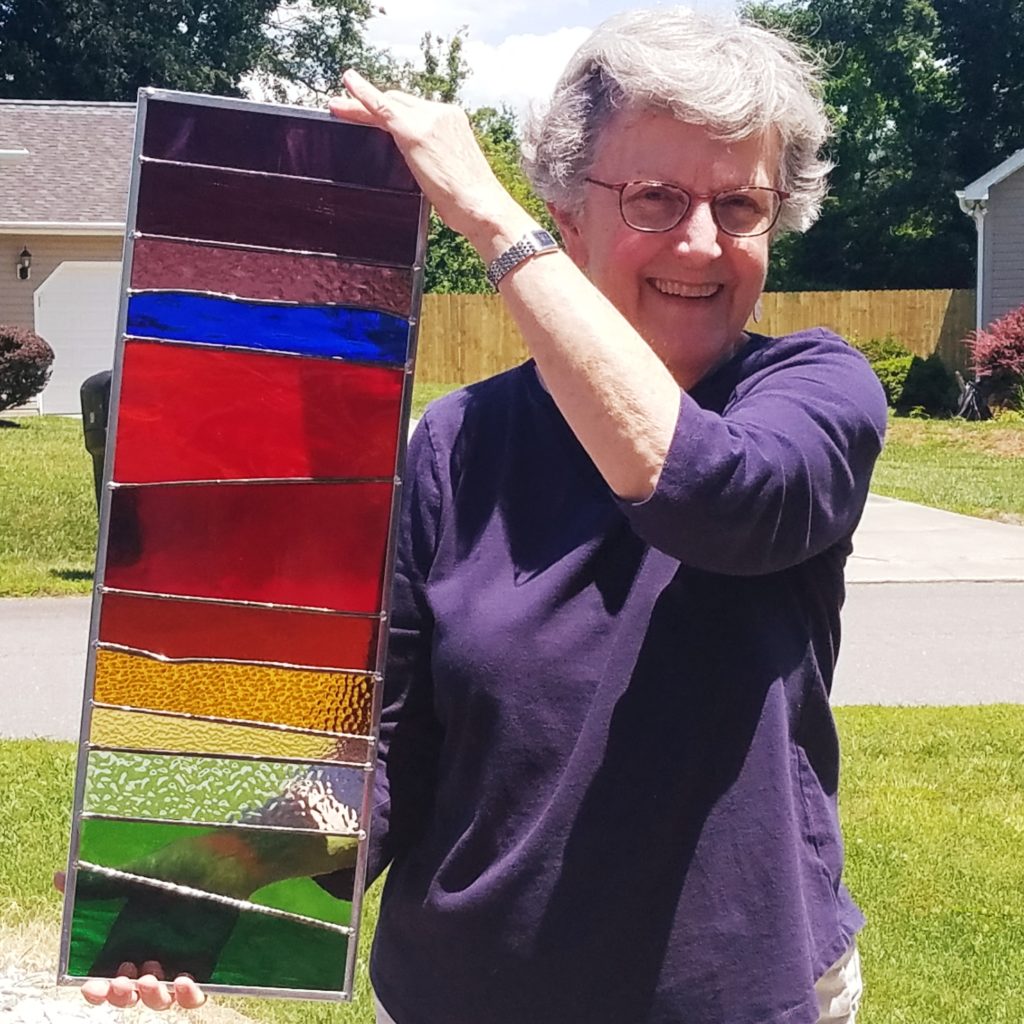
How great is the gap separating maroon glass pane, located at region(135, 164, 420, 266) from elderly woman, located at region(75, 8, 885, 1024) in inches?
3.8

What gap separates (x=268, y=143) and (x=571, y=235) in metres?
0.39

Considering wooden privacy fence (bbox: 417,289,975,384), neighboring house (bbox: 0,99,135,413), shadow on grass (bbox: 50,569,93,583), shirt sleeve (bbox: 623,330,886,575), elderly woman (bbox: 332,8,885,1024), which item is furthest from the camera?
wooden privacy fence (bbox: 417,289,975,384)

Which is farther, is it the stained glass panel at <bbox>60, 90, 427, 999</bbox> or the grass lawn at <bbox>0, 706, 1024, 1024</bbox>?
the grass lawn at <bbox>0, 706, 1024, 1024</bbox>

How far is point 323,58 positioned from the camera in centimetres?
4059

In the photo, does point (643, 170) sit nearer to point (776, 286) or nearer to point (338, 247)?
point (338, 247)

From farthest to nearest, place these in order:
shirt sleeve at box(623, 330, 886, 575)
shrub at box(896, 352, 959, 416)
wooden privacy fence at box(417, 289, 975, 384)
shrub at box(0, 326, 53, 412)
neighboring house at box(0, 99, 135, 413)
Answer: wooden privacy fence at box(417, 289, 975, 384), shrub at box(896, 352, 959, 416), neighboring house at box(0, 99, 135, 413), shrub at box(0, 326, 53, 412), shirt sleeve at box(623, 330, 886, 575)

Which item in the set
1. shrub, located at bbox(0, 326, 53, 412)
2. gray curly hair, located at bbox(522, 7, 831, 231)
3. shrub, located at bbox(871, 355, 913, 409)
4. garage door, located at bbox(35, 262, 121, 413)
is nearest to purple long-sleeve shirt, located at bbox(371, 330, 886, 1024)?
gray curly hair, located at bbox(522, 7, 831, 231)

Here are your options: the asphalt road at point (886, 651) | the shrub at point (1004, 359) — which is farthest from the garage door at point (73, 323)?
the asphalt road at point (886, 651)

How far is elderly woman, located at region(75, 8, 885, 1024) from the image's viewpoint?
60.5 inches

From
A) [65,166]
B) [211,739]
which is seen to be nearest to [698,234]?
[211,739]

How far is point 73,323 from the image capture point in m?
22.8

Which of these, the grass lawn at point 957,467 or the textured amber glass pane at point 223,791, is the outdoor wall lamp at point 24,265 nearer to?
the grass lawn at point 957,467

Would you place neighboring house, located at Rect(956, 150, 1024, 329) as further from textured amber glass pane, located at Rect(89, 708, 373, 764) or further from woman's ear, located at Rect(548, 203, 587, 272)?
textured amber glass pane, located at Rect(89, 708, 373, 764)

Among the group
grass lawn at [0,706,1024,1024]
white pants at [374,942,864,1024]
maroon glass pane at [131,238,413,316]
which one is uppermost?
maroon glass pane at [131,238,413,316]
